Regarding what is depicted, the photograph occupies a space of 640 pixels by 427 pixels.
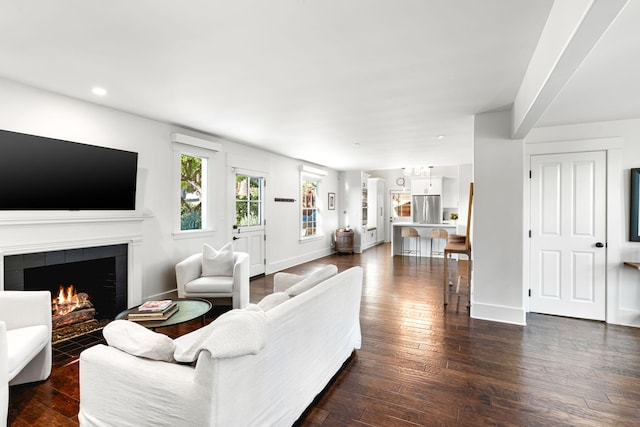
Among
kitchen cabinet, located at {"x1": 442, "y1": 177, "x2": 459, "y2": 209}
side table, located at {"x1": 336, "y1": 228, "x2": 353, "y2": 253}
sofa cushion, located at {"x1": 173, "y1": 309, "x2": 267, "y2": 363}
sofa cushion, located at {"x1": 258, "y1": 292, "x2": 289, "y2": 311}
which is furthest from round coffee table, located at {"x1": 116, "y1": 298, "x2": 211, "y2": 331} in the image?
kitchen cabinet, located at {"x1": 442, "y1": 177, "x2": 459, "y2": 209}

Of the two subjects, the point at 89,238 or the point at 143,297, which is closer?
the point at 89,238

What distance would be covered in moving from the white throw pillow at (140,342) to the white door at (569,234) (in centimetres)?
423

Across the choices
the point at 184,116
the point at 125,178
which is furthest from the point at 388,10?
the point at 125,178

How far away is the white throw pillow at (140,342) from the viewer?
5.06ft

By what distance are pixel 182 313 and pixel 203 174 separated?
8.82 feet

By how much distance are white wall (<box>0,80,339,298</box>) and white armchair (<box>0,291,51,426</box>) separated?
0.89 m

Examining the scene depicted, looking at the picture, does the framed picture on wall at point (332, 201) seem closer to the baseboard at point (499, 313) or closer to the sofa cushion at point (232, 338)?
the baseboard at point (499, 313)

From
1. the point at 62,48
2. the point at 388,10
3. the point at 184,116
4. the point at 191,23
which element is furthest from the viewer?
the point at 184,116

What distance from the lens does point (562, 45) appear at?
163 cm

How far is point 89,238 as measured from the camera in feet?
11.0

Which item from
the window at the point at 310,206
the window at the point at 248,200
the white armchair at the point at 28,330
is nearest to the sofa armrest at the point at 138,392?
the white armchair at the point at 28,330

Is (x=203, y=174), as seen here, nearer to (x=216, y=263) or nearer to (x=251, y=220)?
(x=251, y=220)

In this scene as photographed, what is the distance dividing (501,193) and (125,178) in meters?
4.34

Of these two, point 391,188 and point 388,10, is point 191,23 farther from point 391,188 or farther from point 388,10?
point 391,188
